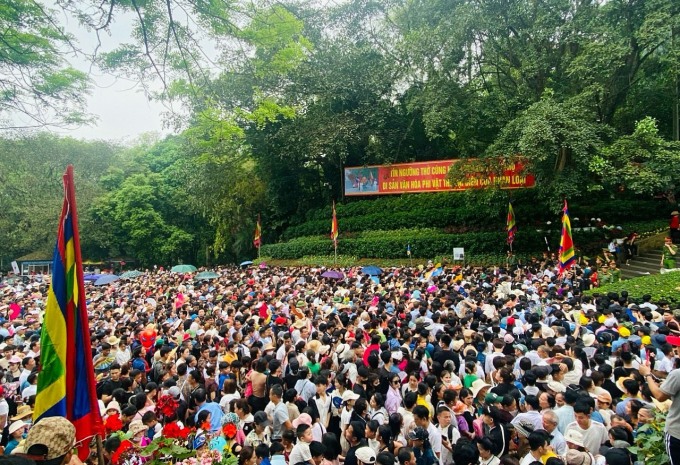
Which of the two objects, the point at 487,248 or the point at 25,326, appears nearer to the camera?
the point at 25,326

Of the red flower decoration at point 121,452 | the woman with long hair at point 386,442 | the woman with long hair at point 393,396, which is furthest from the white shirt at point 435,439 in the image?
the red flower decoration at point 121,452

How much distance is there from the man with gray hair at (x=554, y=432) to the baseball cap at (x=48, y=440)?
3.71 metres

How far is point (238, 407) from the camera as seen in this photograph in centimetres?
473

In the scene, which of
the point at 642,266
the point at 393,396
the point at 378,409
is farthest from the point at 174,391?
the point at 642,266

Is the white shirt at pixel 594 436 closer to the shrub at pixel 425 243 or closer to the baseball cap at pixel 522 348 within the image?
the baseball cap at pixel 522 348

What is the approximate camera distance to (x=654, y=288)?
1136 centimetres

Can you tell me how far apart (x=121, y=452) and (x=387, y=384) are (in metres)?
2.88

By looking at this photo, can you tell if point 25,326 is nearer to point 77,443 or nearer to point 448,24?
point 77,443

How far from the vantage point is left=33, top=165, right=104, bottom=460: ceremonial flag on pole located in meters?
2.89

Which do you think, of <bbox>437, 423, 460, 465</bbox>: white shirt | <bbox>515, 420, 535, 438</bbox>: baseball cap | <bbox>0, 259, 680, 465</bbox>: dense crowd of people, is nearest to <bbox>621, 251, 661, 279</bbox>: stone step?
<bbox>0, 259, 680, 465</bbox>: dense crowd of people

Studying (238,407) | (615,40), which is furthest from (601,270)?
(238,407)

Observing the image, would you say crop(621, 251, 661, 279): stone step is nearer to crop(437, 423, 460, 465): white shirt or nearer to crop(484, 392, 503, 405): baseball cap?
crop(484, 392, 503, 405): baseball cap

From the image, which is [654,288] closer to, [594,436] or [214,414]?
[594,436]

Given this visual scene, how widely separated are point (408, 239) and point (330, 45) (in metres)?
10.6
